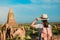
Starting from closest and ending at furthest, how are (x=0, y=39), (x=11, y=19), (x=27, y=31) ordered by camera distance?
1. (x=0, y=39)
2. (x=27, y=31)
3. (x=11, y=19)

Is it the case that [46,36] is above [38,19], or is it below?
below

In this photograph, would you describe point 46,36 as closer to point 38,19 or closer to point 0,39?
point 38,19

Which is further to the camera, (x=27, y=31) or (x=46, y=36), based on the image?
(x=27, y=31)

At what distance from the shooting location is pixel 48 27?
11.1 ft

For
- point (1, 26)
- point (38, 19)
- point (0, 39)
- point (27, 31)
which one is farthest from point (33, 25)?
point (1, 26)

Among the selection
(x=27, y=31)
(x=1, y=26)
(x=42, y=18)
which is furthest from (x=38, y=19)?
(x=1, y=26)

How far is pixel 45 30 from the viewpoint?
339 cm

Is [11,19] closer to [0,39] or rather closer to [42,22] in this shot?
[0,39]

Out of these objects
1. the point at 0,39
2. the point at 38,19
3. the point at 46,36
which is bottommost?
the point at 0,39

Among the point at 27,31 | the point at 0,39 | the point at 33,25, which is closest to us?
the point at 33,25

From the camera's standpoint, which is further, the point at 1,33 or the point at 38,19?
the point at 1,33

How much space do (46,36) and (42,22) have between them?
0.62 feet

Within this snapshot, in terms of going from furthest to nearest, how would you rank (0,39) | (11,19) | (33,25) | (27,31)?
(11,19) → (27,31) → (0,39) → (33,25)

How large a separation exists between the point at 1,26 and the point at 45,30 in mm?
9975
